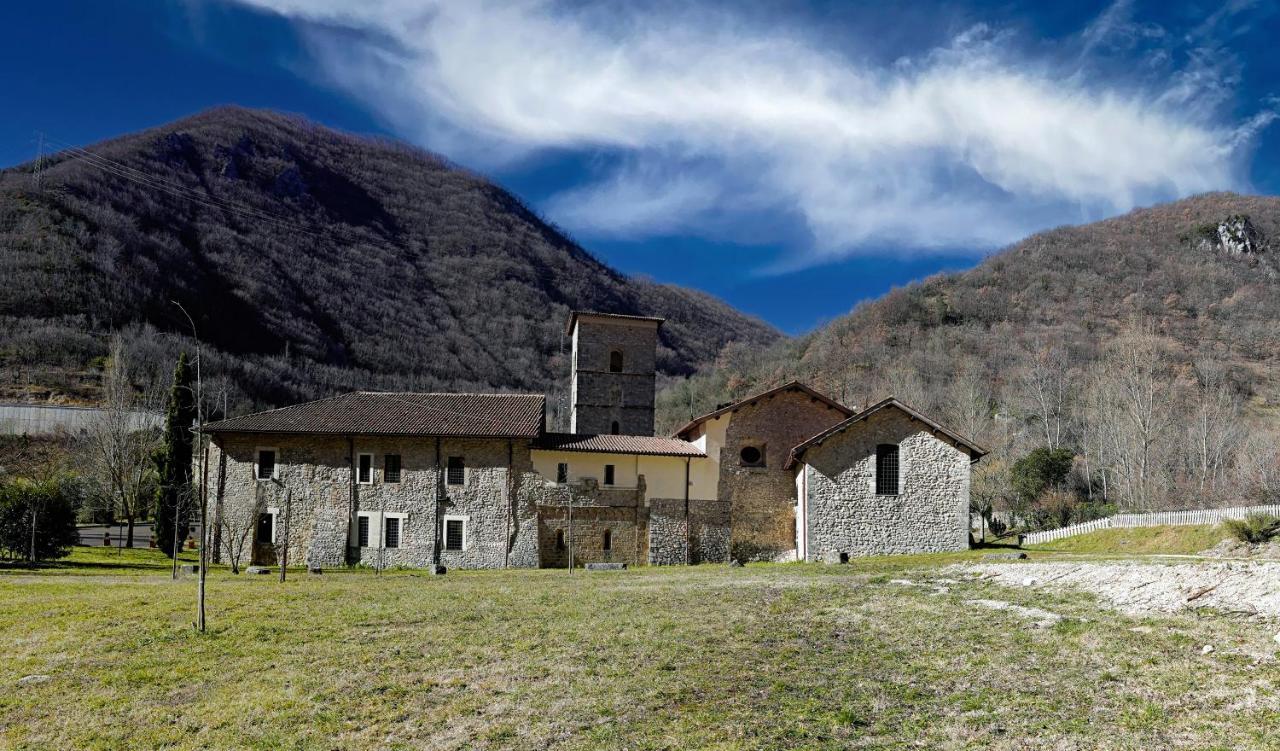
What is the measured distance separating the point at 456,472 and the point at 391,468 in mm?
2879

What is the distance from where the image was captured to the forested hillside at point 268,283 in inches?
3526

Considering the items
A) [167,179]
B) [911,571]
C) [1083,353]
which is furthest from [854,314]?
[167,179]

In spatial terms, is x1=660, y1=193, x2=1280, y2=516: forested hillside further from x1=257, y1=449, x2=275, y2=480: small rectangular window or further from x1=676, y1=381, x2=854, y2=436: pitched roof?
x1=257, y1=449, x2=275, y2=480: small rectangular window

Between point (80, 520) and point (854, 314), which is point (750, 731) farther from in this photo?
point (854, 314)

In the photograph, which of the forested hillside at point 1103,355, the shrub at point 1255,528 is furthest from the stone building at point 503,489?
the forested hillside at point 1103,355

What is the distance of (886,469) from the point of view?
34281 mm

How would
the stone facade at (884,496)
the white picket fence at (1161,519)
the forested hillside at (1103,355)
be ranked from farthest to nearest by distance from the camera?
the forested hillside at (1103,355) → the stone facade at (884,496) → the white picket fence at (1161,519)

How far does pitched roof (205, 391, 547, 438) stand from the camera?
1435 inches

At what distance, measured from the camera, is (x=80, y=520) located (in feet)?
174

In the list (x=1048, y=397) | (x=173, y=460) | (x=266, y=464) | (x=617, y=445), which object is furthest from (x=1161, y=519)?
(x=173, y=460)

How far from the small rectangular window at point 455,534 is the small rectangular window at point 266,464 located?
810cm

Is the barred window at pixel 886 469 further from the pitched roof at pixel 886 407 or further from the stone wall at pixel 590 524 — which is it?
the stone wall at pixel 590 524

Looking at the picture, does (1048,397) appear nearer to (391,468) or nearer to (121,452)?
(391,468)

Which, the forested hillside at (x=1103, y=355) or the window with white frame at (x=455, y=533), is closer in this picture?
the window with white frame at (x=455, y=533)
